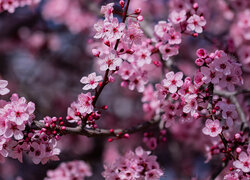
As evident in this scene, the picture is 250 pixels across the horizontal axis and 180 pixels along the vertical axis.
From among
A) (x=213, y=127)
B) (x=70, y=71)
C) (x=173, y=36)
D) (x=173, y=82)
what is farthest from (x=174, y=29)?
(x=70, y=71)

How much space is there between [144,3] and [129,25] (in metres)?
5.39

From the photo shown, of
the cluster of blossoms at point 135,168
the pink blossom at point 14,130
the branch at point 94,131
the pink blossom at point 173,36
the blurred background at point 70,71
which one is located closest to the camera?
the pink blossom at point 14,130

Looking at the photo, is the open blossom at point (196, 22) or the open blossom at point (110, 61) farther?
the open blossom at point (196, 22)

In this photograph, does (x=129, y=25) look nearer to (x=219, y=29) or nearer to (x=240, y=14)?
(x=240, y=14)

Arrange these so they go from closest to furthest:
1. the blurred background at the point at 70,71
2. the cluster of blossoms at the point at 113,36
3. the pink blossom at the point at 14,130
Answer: the pink blossom at the point at 14,130 → the cluster of blossoms at the point at 113,36 → the blurred background at the point at 70,71

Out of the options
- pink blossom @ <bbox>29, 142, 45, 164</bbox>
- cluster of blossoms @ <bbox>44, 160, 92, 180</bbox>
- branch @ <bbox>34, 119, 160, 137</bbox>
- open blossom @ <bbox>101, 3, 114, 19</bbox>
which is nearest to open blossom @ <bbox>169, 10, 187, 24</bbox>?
open blossom @ <bbox>101, 3, 114, 19</bbox>

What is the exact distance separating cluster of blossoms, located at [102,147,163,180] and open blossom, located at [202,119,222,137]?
2.07ft

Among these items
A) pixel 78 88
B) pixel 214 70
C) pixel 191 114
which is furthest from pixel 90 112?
pixel 78 88

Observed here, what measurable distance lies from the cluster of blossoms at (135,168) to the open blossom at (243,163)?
2.32 feet

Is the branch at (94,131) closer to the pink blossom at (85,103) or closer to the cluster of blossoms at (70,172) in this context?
the pink blossom at (85,103)

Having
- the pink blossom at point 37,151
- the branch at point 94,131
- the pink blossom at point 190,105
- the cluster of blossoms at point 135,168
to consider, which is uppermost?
the pink blossom at point 190,105

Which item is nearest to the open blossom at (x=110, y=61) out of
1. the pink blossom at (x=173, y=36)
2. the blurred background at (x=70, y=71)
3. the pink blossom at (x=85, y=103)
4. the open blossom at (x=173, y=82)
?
the pink blossom at (x=85, y=103)

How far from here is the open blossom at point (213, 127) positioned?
9.07ft

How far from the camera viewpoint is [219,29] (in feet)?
29.3
